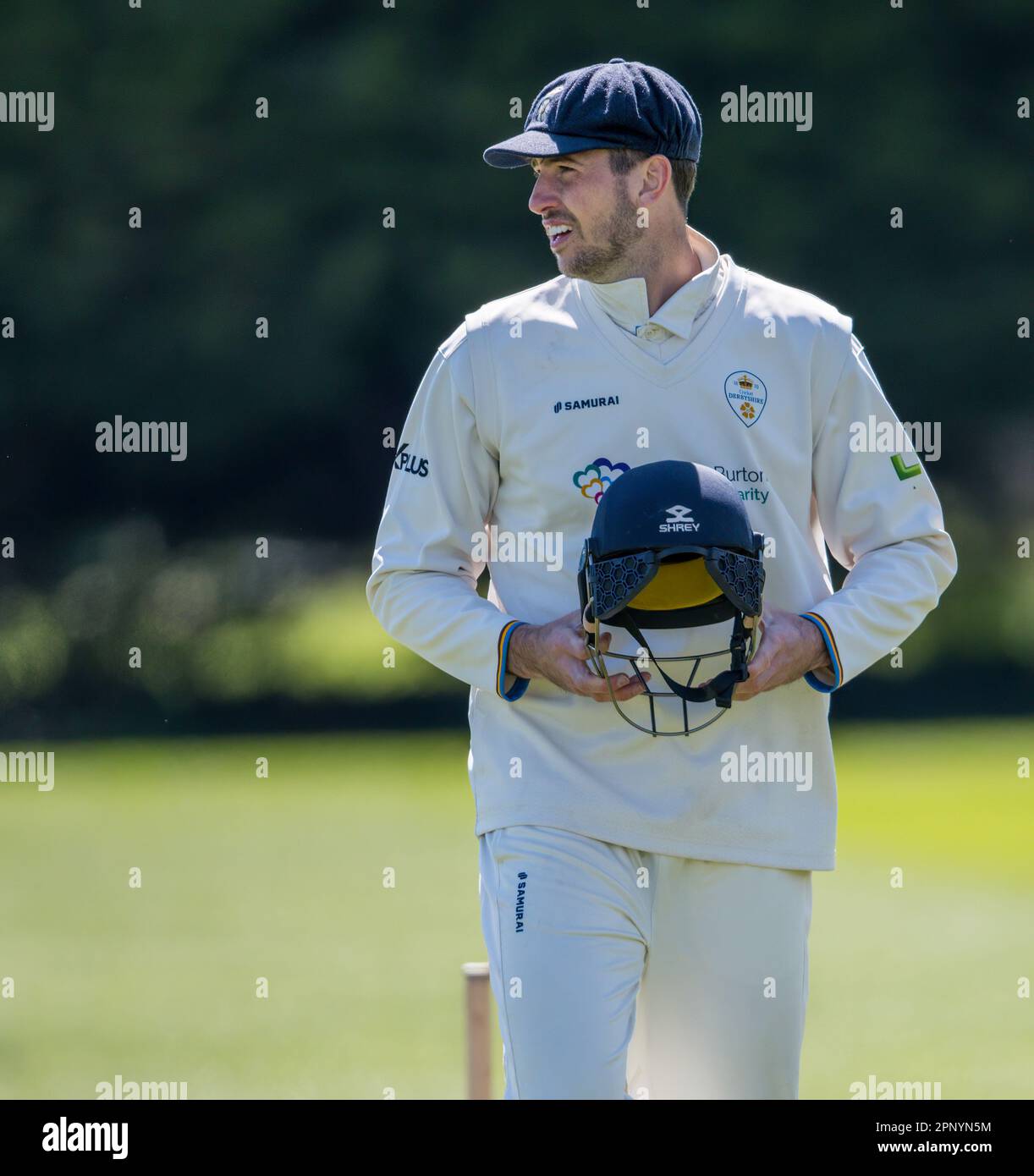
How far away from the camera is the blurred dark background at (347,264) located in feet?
61.3

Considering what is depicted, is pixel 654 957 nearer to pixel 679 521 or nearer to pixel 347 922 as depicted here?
pixel 679 521

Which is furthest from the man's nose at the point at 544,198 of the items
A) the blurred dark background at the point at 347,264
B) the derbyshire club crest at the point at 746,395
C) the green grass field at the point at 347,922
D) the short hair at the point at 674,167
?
the blurred dark background at the point at 347,264

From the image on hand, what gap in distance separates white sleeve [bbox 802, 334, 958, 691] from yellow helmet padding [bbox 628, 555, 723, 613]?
0.32 meters

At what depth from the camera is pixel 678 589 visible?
3410mm

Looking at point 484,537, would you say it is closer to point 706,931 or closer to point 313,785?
point 706,931

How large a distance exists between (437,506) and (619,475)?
0.35 meters

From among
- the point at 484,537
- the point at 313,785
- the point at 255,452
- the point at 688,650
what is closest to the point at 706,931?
the point at 688,650

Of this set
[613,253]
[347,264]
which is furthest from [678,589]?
[347,264]

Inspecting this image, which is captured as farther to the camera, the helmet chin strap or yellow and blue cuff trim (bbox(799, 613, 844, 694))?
yellow and blue cuff trim (bbox(799, 613, 844, 694))

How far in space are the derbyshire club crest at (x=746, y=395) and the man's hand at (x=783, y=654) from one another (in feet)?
1.19

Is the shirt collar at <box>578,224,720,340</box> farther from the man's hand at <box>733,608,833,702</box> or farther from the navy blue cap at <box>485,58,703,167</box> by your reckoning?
the man's hand at <box>733,608,833,702</box>

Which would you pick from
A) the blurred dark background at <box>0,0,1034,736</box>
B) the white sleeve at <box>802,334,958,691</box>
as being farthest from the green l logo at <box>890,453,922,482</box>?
the blurred dark background at <box>0,0,1034,736</box>

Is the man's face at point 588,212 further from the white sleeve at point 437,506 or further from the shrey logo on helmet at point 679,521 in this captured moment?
the shrey logo on helmet at point 679,521

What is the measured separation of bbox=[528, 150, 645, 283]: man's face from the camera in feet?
11.8
